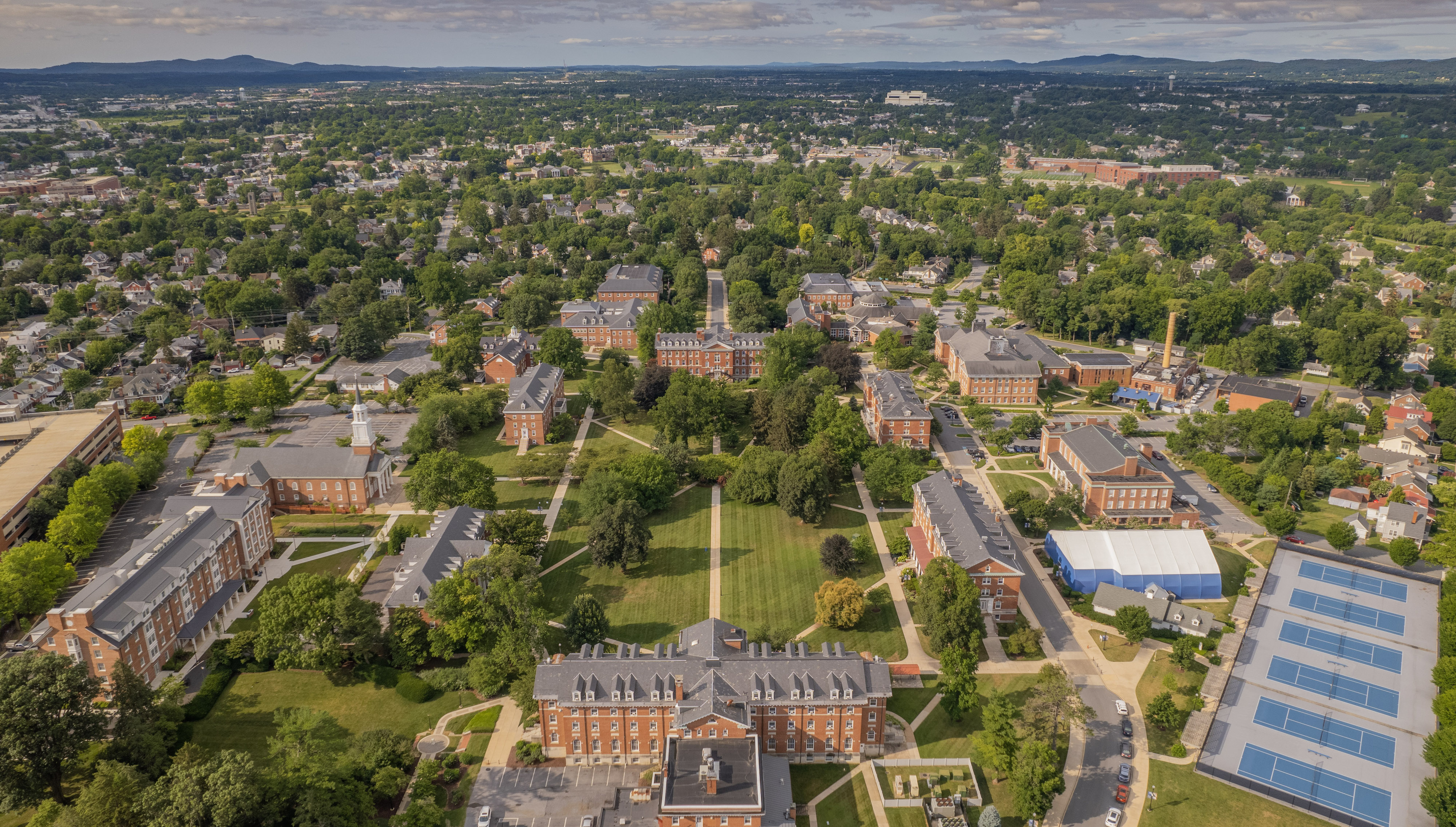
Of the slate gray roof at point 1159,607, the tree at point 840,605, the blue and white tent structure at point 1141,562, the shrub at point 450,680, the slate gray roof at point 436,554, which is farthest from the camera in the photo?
the blue and white tent structure at point 1141,562

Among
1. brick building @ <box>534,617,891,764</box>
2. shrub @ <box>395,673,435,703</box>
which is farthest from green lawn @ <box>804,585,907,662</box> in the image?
shrub @ <box>395,673,435,703</box>

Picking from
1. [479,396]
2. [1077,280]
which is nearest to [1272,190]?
[1077,280]

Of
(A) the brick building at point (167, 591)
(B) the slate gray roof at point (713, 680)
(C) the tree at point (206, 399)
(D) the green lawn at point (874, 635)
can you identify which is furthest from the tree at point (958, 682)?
(C) the tree at point (206, 399)

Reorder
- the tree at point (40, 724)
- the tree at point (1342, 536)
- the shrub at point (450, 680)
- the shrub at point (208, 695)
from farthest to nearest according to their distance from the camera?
1. the tree at point (1342, 536)
2. the shrub at point (450, 680)
3. the shrub at point (208, 695)
4. the tree at point (40, 724)

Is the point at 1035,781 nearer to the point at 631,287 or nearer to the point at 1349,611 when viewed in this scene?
the point at 1349,611

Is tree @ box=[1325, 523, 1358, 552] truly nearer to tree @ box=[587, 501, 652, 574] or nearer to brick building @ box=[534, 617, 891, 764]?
brick building @ box=[534, 617, 891, 764]

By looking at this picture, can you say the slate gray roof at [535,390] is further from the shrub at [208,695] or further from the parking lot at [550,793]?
the parking lot at [550,793]
